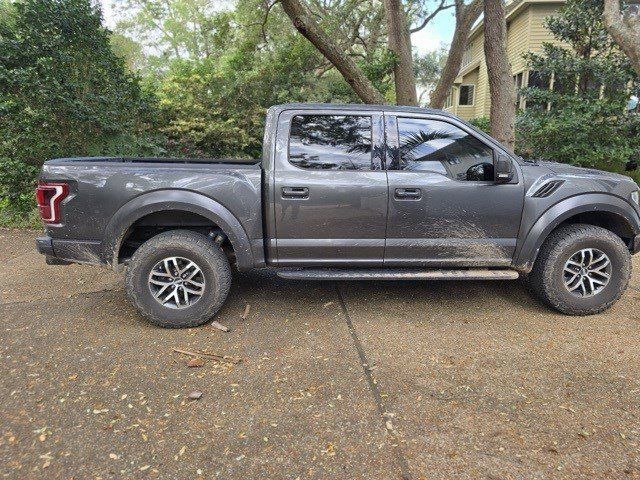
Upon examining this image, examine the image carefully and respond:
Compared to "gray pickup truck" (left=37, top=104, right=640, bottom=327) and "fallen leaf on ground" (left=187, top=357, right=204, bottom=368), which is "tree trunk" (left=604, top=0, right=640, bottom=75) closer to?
"gray pickup truck" (left=37, top=104, right=640, bottom=327)

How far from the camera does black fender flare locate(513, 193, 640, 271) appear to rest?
3652 mm

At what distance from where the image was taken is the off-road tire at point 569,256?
3727mm

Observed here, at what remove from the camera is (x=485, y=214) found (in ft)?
11.9

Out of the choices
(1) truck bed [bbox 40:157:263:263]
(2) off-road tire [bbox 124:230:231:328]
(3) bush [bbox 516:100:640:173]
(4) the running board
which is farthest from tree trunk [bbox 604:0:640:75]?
(2) off-road tire [bbox 124:230:231:328]

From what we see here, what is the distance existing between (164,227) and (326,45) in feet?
17.2

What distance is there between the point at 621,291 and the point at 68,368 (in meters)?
4.51

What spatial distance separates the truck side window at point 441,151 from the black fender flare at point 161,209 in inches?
57.9

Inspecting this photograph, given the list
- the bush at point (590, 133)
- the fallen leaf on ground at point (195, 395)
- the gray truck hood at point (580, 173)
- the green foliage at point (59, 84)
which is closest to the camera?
the fallen leaf on ground at point (195, 395)

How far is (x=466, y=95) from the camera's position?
2427 cm

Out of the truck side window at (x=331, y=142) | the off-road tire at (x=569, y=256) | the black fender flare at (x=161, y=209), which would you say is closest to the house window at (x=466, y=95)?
the off-road tire at (x=569, y=256)

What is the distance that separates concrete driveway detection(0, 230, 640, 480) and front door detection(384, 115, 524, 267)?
605 millimetres

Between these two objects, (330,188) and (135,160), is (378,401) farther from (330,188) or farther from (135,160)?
(135,160)

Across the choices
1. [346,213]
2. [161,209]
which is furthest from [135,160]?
[346,213]

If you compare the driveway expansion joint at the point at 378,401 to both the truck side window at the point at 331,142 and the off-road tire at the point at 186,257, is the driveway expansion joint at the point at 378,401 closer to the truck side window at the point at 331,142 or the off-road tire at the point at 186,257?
the off-road tire at the point at 186,257
